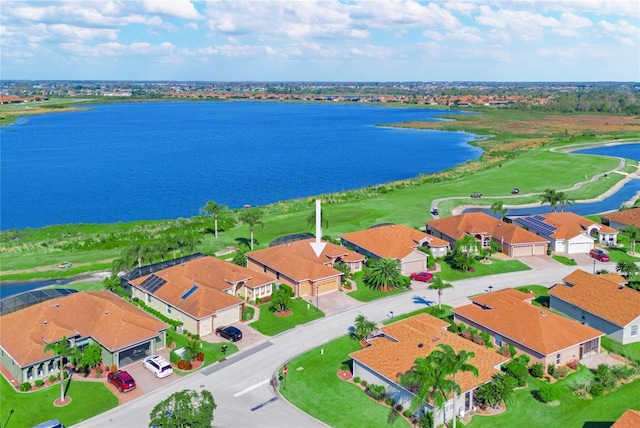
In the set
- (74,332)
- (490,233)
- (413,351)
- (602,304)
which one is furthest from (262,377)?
(490,233)

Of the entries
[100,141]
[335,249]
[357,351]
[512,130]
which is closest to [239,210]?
[335,249]

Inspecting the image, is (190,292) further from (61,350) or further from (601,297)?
(601,297)

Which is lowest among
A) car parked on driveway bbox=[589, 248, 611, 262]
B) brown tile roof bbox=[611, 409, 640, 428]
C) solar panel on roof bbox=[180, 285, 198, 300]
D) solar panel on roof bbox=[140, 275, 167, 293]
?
car parked on driveway bbox=[589, 248, 611, 262]

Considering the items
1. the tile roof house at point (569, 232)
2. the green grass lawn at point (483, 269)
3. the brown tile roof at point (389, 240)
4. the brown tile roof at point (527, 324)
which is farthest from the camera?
the tile roof house at point (569, 232)

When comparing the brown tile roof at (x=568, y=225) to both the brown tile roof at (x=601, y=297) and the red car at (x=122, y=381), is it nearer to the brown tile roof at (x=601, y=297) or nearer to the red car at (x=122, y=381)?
the brown tile roof at (x=601, y=297)

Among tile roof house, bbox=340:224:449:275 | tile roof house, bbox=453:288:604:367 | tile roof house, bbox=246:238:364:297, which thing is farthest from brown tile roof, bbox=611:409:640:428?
tile roof house, bbox=340:224:449:275

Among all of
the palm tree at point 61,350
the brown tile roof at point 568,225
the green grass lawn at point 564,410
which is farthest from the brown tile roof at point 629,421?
the brown tile roof at point 568,225

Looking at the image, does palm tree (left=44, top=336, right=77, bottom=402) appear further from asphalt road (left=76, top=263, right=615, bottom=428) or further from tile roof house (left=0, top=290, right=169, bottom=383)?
asphalt road (left=76, top=263, right=615, bottom=428)
